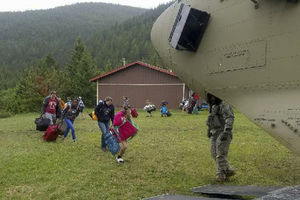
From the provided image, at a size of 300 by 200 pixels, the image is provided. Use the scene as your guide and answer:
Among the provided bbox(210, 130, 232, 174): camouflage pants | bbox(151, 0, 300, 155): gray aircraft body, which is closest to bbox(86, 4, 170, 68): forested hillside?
bbox(210, 130, 232, 174): camouflage pants

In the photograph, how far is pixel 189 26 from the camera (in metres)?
4.36

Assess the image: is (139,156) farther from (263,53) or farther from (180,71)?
(263,53)

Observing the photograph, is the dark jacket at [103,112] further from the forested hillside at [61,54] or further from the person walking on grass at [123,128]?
the forested hillside at [61,54]

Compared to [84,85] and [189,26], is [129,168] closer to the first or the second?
[189,26]

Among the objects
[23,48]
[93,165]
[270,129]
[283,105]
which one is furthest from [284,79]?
[23,48]

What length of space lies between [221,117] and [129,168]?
240 centimetres

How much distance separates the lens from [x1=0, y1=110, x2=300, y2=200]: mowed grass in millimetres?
5652

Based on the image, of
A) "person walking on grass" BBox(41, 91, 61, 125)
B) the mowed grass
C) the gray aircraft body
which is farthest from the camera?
"person walking on grass" BBox(41, 91, 61, 125)

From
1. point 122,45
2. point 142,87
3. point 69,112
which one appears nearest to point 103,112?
point 69,112

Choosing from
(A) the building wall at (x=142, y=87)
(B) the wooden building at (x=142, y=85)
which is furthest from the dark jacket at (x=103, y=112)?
(A) the building wall at (x=142, y=87)

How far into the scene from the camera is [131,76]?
30.9 metres

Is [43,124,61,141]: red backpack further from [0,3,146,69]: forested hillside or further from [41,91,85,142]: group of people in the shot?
[0,3,146,69]: forested hillside

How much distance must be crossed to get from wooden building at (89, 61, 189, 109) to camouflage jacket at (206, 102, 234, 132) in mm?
23382

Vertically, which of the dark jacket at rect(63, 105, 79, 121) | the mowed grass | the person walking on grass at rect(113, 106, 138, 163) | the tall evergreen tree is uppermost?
the tall evergreen tree
